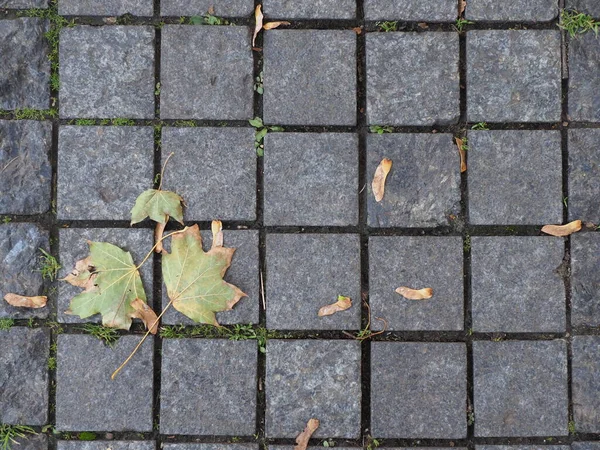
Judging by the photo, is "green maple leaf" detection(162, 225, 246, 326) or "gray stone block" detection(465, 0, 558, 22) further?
"gray stone block" detection(465, 0, 558, 22)

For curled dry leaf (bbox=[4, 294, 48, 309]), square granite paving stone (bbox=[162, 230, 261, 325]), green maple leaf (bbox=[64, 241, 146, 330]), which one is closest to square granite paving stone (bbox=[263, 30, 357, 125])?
square granite paving stone (bbox=[162, 230, 261, 325])

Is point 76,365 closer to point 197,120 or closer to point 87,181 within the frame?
point 87,181

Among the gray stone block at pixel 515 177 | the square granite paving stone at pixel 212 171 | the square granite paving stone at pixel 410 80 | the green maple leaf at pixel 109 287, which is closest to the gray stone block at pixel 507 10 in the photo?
the square granite paving stone at pixel 410 80

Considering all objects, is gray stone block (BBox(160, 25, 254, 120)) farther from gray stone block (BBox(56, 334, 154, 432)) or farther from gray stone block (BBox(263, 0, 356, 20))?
gray stone block (BBox(56, 334, 154, 432))

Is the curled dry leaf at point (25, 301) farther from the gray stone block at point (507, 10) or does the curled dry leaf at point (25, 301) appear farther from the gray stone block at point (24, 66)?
the gray stone block at point (507, 10)

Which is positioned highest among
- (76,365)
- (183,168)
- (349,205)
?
(183,168)

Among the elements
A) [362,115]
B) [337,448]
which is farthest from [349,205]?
[337,448]
